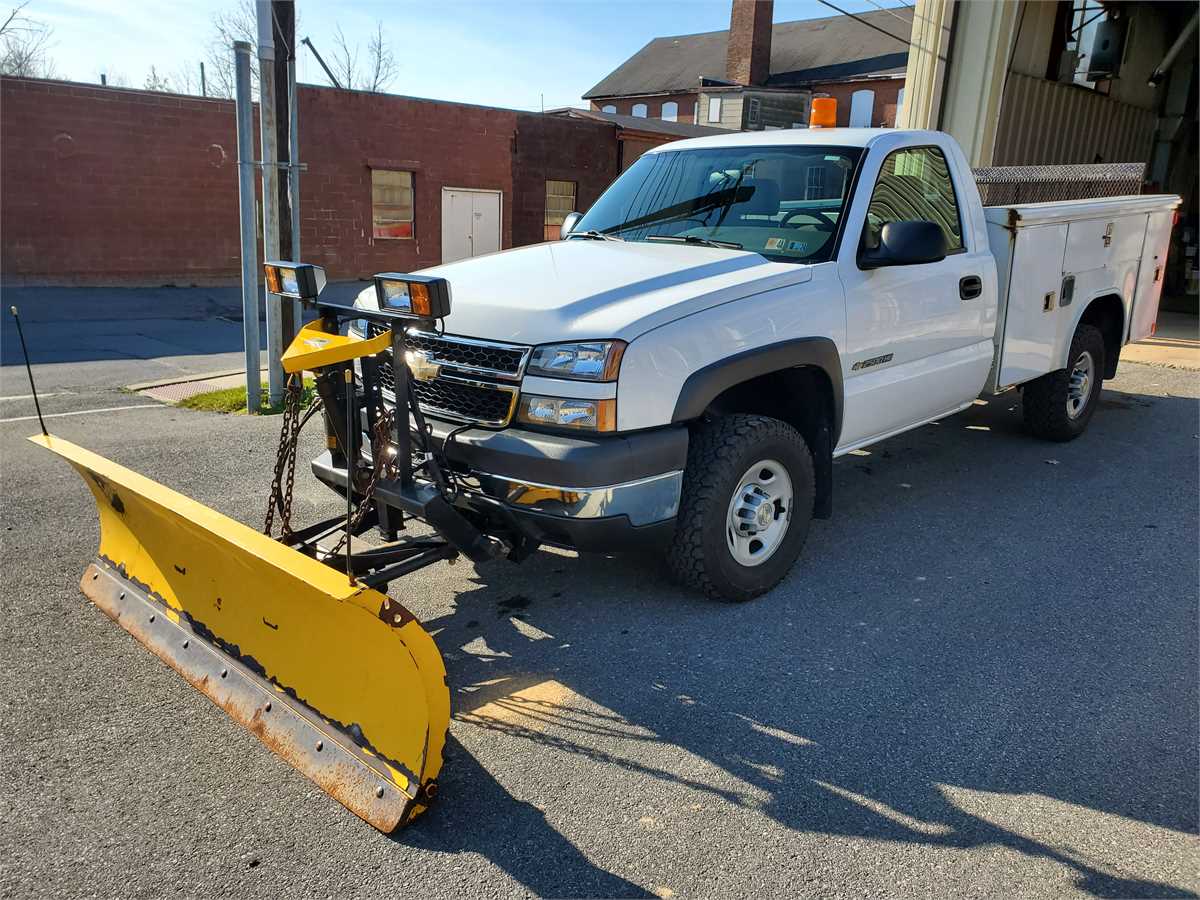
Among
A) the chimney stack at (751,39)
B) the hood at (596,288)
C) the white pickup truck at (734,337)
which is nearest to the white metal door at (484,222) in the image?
the white pickup truck at (734,337)

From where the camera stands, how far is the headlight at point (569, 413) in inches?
135

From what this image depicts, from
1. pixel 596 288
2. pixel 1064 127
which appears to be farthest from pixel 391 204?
pixel 596 288

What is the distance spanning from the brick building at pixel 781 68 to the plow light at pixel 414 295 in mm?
33046

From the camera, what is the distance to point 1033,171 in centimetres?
736

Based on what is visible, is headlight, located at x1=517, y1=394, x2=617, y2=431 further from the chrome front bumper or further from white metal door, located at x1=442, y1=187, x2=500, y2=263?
white metal door, located at x1=442, y1=187, x2=500, y2=263

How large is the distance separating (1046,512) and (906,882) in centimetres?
360

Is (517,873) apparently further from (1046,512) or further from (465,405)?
(1046,512)

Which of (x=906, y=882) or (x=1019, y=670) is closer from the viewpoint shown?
(x=906, y=882)

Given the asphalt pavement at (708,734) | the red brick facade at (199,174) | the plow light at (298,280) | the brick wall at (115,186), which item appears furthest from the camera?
the red brick facade at (199,174)

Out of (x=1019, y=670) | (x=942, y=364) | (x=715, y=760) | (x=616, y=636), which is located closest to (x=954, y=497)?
(x=942, y=364)

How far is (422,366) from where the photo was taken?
3824mm

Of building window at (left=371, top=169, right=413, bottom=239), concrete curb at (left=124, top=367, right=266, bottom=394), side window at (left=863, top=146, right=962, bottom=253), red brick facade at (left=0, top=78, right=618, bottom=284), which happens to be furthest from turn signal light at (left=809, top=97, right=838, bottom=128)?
building window at (left=371, top=169, right=413, bottom=239)

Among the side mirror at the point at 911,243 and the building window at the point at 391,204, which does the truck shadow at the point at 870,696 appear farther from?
the building window at the point at 391,204

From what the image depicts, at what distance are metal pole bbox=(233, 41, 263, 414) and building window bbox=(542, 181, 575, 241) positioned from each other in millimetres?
16607
